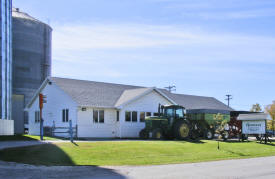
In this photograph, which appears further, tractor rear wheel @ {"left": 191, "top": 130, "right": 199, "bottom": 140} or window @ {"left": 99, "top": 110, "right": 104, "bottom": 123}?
window @ {"left": 99, "top": 110, "right": 104, "bottom": 123}

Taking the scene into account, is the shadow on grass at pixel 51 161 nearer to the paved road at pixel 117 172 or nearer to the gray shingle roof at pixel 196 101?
the paved road at pixel 117 172

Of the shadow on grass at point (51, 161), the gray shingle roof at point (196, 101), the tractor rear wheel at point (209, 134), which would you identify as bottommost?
the tractor rear wheel at point (209, 134)

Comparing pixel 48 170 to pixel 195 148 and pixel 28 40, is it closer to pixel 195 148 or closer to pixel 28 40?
pixel 195 148

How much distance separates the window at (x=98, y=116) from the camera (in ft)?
101

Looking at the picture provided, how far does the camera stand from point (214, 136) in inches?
1304

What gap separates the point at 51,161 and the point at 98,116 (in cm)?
1512

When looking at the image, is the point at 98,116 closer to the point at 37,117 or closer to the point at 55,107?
the point at 55,107

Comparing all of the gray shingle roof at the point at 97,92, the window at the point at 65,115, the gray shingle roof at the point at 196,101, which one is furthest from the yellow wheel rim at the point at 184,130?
the gray shingle roof at the point at 196,101

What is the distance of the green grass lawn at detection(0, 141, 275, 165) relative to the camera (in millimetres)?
16156

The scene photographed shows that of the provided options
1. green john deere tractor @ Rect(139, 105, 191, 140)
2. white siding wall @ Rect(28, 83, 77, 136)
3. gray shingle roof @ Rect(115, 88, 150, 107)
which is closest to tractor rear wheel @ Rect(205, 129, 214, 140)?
green john deere tractor @ Rect(139, 105, 191, 140)

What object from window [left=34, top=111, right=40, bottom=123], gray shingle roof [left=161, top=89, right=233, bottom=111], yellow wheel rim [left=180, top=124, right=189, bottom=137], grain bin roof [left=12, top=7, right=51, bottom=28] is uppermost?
grain bin roof [left=12, top=7, right=51, bottom=28]

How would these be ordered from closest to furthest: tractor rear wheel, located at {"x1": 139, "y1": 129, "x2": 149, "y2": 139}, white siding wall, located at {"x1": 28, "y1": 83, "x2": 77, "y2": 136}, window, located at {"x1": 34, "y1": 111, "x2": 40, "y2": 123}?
tractor rear wheel, located at {"x1": 139, "y1": 129, "x2": 149, "y2": 139}, white siding wall, located at {"x1": 28, "y1": 83, "x2": 77, "y2": 136}, window, located at {"x1": 34, "y1": 111, "x2": 40, "y2": 123}

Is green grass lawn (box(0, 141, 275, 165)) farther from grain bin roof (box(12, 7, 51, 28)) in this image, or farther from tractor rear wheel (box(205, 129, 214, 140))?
grain bin roof (box(12, 7, 51, 28))

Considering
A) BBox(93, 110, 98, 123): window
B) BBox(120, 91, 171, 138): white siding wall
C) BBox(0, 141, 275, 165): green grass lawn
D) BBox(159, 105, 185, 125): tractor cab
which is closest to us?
BBox(0, 141, 275, 165): green grass lawn
